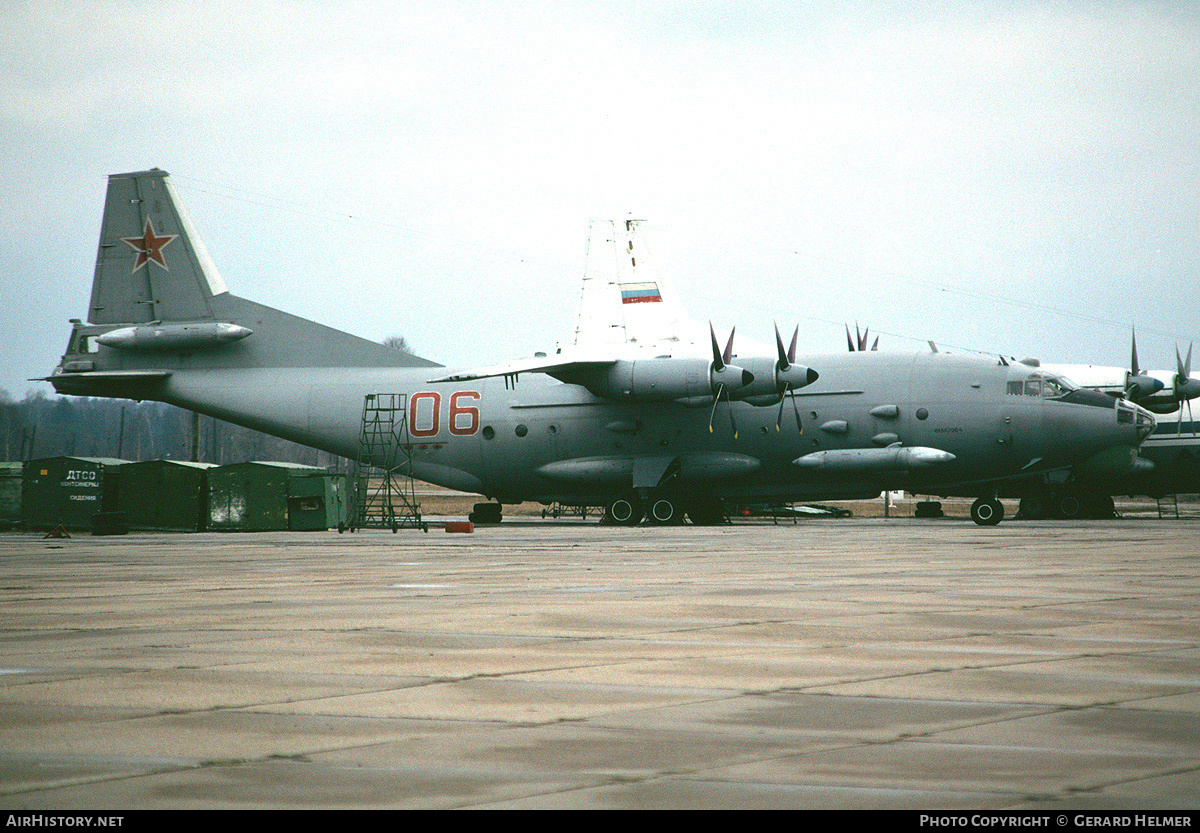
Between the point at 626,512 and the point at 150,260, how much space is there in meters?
18.9

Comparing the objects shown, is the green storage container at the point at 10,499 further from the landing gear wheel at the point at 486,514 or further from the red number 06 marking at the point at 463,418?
the landing gear wheel at the point at 486,514

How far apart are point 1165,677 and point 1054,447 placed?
29659 mm

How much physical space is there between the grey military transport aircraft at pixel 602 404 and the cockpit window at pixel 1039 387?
0.04 metres

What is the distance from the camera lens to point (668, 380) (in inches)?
1417

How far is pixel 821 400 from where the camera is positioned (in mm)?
35875

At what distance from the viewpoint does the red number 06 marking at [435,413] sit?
39.4 m

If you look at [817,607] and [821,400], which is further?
[821,400]

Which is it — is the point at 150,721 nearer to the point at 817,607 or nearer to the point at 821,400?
the point at 817,607

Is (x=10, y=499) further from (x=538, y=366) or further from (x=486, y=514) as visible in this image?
(x=538, y=366)

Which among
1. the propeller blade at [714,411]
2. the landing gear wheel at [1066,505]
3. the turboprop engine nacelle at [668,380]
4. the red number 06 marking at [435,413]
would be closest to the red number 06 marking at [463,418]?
the red number 06 marking at [435,413]

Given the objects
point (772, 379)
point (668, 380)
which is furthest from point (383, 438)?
point (772, 379)

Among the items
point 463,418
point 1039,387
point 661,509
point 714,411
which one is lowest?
point 661,509
